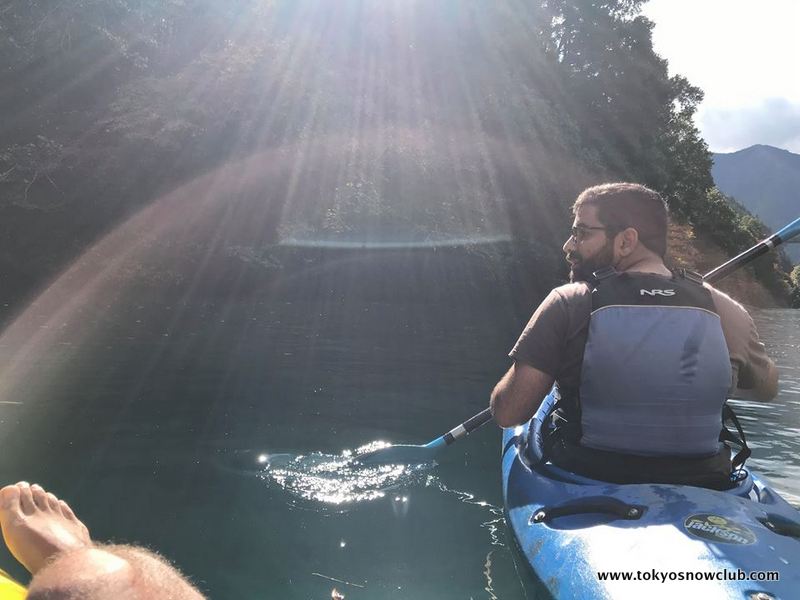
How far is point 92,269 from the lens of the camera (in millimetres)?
18031

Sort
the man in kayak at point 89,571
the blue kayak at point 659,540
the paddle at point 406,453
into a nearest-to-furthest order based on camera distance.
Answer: the man in kayak at point 89,571
the blue kayak at point 659,540
the paddle at point 406,453

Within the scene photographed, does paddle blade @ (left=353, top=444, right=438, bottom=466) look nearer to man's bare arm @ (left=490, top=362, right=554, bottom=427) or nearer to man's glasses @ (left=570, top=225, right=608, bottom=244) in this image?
man's bare arm @ (left=490, top=362, right=554, bottom=427)

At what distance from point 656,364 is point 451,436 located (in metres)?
2.44

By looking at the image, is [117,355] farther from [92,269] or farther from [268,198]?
[268,198]

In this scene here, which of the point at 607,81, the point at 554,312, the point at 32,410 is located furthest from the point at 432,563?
the point at 607,81

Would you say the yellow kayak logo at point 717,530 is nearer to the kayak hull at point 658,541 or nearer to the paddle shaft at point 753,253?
the kayak hull at point 658,541

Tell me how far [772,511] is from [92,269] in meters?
19.1

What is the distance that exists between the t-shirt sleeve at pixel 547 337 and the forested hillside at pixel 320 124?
1755 centimetres

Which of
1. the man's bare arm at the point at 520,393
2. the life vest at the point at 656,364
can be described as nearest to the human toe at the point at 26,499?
the man's bare arm at the point at 520,393

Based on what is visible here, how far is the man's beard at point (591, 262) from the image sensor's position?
2.69m

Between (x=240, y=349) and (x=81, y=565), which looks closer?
(x=81, y=565)

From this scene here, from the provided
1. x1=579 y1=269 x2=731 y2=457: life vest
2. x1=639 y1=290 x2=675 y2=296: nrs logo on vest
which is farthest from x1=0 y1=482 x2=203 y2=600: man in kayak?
x1=639 y1=290 x2=675 y2=296: nrs logo on vest

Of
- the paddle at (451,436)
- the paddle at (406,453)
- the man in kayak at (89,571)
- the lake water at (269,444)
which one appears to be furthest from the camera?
the paddle at (406,453)

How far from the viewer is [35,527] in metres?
1.90
